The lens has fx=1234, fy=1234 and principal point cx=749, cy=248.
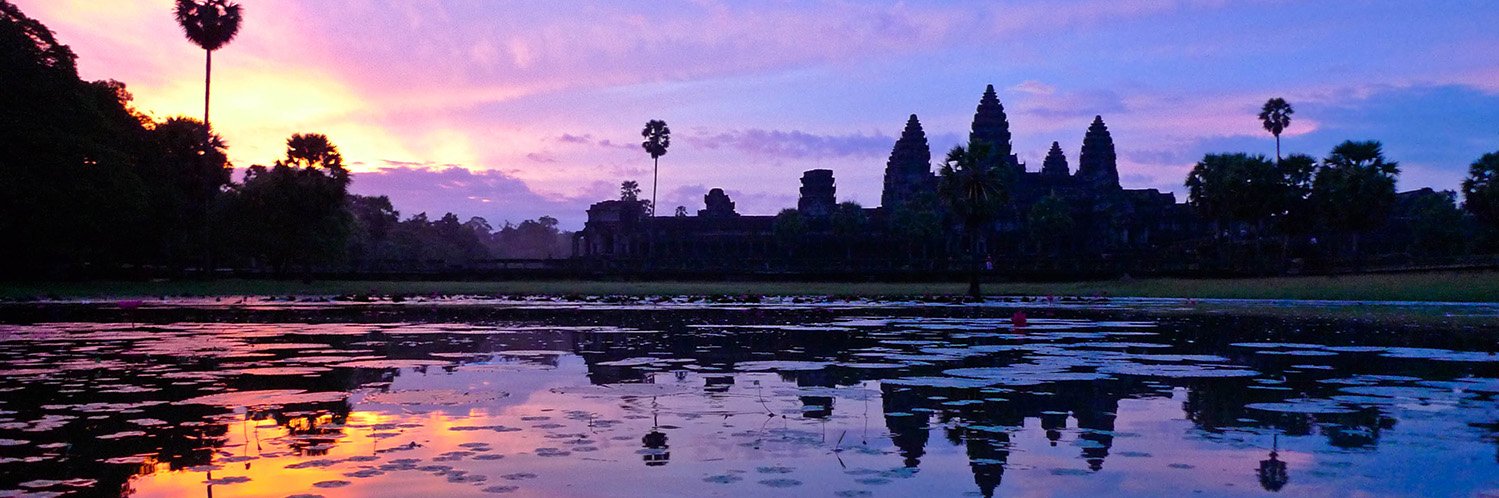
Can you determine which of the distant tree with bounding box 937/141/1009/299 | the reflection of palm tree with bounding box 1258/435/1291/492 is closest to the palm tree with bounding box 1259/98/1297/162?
the distant tree with bounding box 937/141/1009/299

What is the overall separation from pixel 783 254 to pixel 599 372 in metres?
98.9

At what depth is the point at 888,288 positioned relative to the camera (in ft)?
197

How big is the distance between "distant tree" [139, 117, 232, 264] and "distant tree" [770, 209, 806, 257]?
50250mm

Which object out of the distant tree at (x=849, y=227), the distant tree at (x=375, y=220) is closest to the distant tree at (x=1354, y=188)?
the distant tree at (x=849, y=227)

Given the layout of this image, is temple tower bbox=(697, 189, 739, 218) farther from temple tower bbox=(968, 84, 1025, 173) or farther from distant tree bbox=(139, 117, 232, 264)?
distant tree bbox=(139, 117, 232, 264)

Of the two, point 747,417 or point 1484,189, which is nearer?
point 747,417

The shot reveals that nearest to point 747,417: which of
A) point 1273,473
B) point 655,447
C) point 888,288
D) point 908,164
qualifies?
point 655,447

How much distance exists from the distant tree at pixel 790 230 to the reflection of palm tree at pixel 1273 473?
99377 mm

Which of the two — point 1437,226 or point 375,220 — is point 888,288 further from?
point 375,220

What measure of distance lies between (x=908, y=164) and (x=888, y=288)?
87.8m

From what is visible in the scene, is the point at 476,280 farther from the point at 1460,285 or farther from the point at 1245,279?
the point at 1460,285

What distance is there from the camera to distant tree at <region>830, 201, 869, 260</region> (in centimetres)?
10725

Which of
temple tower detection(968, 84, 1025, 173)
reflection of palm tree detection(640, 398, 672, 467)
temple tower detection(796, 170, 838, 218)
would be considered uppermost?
temple tower detection(968, 84, 1025, 173)

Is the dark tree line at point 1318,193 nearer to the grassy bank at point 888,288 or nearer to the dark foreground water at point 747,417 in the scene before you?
the grassy bank at point 888,288
